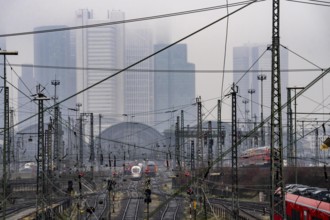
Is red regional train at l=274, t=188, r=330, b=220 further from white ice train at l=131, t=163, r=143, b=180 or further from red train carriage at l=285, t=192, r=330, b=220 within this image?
white ice train at l=131, t=163, r=143, b=180

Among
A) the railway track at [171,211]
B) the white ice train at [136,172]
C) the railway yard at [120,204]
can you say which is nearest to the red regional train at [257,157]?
the railway yard at [120,204]

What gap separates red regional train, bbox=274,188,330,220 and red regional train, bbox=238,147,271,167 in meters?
31.7

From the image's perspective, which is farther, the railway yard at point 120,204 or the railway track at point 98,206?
the railway track at point 98,206

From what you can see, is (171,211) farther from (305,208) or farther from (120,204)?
(305,208)

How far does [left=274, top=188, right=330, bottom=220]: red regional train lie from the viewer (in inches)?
834


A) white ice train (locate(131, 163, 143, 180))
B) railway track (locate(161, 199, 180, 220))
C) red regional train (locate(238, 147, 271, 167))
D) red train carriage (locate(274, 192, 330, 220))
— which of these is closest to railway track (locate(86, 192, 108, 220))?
railway track (locate(161, 199, 180, 220))

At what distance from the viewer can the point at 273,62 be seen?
14.6m

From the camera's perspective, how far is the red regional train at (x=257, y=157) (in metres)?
59.3

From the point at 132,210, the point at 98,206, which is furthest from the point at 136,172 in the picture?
the point at 132,210

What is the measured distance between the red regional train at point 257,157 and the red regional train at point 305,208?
3166cm

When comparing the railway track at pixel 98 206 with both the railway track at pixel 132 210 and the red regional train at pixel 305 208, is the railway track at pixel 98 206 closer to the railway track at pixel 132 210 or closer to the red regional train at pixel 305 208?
the railway track at pixel 132 210

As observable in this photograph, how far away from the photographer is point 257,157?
204 feet

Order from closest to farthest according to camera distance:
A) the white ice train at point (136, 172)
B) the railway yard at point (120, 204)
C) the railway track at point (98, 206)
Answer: the railway yard at point (120, 204) → the railway track at point (98, 206) → the white ice train at point (136, 172)

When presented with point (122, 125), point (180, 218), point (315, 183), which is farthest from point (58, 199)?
point (122, 125)
